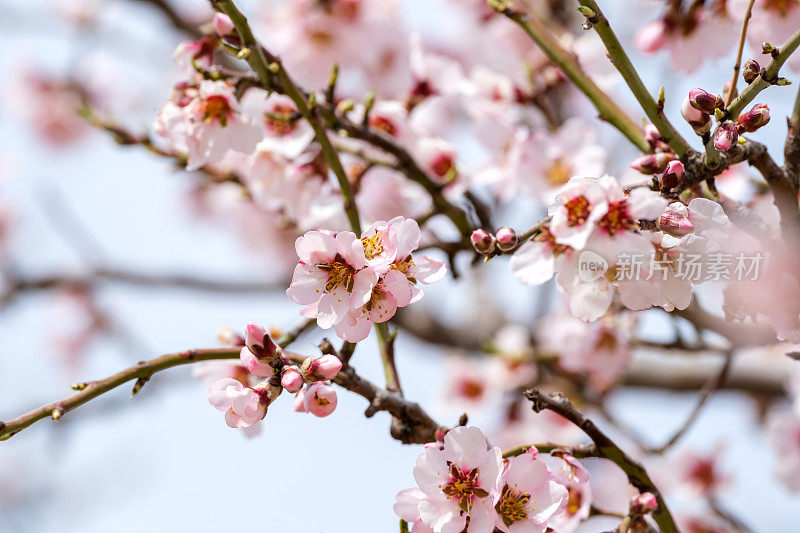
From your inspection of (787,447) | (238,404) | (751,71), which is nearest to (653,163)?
(751,71)

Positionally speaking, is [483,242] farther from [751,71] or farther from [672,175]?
[751,71]

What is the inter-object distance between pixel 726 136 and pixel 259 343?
2.86 ft

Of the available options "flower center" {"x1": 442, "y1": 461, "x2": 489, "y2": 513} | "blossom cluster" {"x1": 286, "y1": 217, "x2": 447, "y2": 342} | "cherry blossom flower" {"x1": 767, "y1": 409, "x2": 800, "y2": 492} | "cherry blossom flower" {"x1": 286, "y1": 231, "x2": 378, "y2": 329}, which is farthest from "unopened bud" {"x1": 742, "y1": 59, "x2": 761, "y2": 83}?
"cherry blossom flower" {"x1": 767, "y1": 409, "x2": 800, "y2": 492}

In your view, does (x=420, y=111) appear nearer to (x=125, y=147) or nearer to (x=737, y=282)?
(x=125, y=147)

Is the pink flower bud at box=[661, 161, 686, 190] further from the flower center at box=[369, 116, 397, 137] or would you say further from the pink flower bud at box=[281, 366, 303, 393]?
the flower center at box=[369, 116, 397, 137]

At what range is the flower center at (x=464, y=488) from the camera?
4.32 feet

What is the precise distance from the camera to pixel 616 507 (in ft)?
12.1

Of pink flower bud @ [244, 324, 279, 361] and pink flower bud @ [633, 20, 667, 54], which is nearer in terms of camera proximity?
pink flower bud @ [244, 324, 279, 361]

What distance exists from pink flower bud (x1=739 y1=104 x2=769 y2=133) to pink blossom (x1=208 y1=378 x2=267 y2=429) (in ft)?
3.23

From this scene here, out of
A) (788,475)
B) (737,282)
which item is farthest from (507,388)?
(737,282)

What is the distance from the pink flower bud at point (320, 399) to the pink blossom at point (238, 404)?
3.1 inches

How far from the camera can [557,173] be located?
99.1 inches

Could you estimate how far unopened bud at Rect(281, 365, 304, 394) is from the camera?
1282mm

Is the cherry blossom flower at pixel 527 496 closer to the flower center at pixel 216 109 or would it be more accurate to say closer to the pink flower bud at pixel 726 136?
the pink flower bud at pixel 726 136
